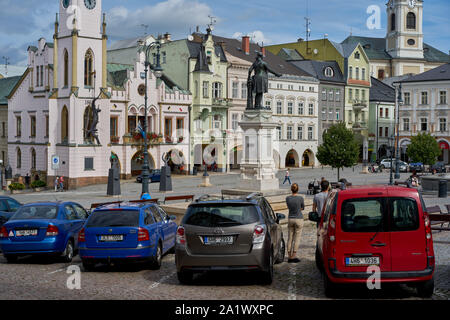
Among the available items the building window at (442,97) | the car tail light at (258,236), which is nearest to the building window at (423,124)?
the building window at (442,97)

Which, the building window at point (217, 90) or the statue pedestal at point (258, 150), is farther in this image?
the building window at point (217, 90)

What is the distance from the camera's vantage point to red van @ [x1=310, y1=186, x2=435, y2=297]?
30.8 ft

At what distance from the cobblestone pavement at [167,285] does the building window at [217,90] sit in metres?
49.2

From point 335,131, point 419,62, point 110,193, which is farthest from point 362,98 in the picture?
point 110,193

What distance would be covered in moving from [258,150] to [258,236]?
13.9 meters

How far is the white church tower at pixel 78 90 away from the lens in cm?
4919

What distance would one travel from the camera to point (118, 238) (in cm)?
1234

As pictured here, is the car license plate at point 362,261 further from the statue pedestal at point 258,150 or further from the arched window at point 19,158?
the arched window at point 19,158

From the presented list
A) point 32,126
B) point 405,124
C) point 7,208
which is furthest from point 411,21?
point 7,208

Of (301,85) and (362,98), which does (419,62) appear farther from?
(301,85)

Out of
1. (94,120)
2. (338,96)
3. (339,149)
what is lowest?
(339,149)

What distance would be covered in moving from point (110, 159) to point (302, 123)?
89.3 feet

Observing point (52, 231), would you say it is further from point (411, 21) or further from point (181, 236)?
point (411, 21)

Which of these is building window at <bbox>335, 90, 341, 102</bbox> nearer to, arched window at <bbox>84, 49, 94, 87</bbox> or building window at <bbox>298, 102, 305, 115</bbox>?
building window at <bbox>298, 102, 305, 115</bbox>
